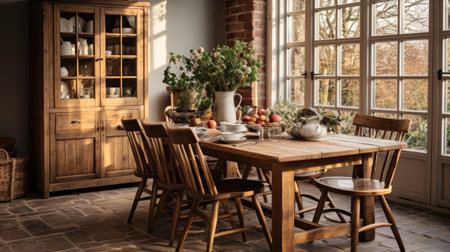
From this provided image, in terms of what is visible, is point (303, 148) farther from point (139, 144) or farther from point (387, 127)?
point (139, 144)

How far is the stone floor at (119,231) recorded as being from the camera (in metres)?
3.61

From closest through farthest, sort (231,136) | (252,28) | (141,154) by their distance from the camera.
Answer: (231,136), (141,154), (252,28)

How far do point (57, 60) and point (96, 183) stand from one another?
131 cm

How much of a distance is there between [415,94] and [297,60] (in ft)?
5.46

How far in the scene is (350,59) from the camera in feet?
17.4

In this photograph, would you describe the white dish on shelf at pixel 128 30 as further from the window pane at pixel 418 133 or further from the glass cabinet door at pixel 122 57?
the window pane at pixel 418 133

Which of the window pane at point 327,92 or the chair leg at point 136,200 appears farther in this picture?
the window pane at point 327,92

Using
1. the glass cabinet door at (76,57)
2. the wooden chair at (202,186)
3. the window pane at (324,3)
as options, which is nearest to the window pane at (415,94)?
the window pane at (324,3)

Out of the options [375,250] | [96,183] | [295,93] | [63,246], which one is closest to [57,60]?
[96,183]

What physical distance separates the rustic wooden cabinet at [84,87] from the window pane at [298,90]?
5.73ft

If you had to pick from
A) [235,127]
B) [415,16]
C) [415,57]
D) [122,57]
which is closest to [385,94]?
[415,57]

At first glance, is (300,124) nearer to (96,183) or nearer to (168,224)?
(168,224)

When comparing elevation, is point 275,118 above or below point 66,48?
below

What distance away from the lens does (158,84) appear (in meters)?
6.14
